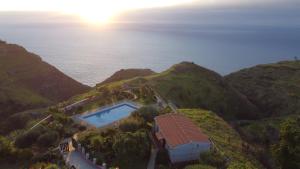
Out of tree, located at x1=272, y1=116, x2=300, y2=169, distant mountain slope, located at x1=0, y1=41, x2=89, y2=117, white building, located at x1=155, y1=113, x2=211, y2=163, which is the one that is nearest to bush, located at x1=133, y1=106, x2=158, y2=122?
white building, located at x1=155, y1=113, x2=211, y2=163

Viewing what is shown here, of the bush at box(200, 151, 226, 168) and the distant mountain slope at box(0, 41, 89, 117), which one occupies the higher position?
the bush at box(200, 151, 226, 168)

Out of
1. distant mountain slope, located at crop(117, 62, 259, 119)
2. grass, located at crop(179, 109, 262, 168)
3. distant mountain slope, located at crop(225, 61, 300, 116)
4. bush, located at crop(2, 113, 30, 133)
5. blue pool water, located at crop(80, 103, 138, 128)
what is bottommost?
bush, located at crop(2, 113, 30, 133)

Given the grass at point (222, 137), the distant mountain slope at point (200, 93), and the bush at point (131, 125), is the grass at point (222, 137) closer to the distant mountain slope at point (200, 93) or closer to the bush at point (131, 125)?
the bush at point (131, 125)

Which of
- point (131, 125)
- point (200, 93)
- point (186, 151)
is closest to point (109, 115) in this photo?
point (131, 125)

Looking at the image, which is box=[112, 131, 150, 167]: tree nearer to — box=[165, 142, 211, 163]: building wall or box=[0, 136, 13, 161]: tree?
box=[165, 142, 211, 163]: building wall

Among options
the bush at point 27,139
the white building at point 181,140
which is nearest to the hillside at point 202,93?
the white building at point 181,140

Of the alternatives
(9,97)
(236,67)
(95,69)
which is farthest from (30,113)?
(236,67)
